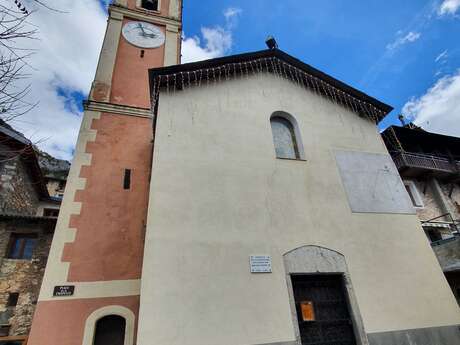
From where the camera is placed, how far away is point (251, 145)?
5574 mm

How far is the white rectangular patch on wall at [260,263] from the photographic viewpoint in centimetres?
432

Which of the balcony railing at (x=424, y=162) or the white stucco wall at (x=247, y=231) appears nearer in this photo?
the white stucco wall at (x=247, y=231)

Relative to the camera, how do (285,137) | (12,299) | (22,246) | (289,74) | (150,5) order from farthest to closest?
1. (150,5)
2. (22,246)
3. (12,299)
4. (289,74)
5. (285,137)

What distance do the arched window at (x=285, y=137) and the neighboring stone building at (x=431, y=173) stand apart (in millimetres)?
7990

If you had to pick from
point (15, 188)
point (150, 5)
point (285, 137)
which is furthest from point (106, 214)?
point (150, 5)

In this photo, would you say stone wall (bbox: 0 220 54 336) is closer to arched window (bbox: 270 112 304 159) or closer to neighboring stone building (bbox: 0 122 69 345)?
neighboring stone building (bbox: 0 122 69 345)

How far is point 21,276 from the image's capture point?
325 inches

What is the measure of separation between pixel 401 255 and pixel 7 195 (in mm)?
13042

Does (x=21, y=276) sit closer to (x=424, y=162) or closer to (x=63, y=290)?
(x=63, y=290)

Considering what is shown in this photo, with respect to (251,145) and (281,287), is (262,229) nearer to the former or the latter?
(281,287)

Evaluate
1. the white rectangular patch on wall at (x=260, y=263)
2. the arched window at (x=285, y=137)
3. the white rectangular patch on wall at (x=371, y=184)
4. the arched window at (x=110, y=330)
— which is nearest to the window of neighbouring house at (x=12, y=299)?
the arched window at (x=110, y=330)

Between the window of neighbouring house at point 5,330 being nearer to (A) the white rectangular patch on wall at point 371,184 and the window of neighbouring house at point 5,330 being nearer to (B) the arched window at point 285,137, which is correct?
(B) the arched window at point 285,137

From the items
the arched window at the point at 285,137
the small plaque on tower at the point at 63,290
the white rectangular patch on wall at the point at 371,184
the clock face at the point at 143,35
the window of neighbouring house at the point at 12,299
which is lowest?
the small plaque on tower at the point at 63,290

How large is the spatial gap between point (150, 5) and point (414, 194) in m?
15.2
